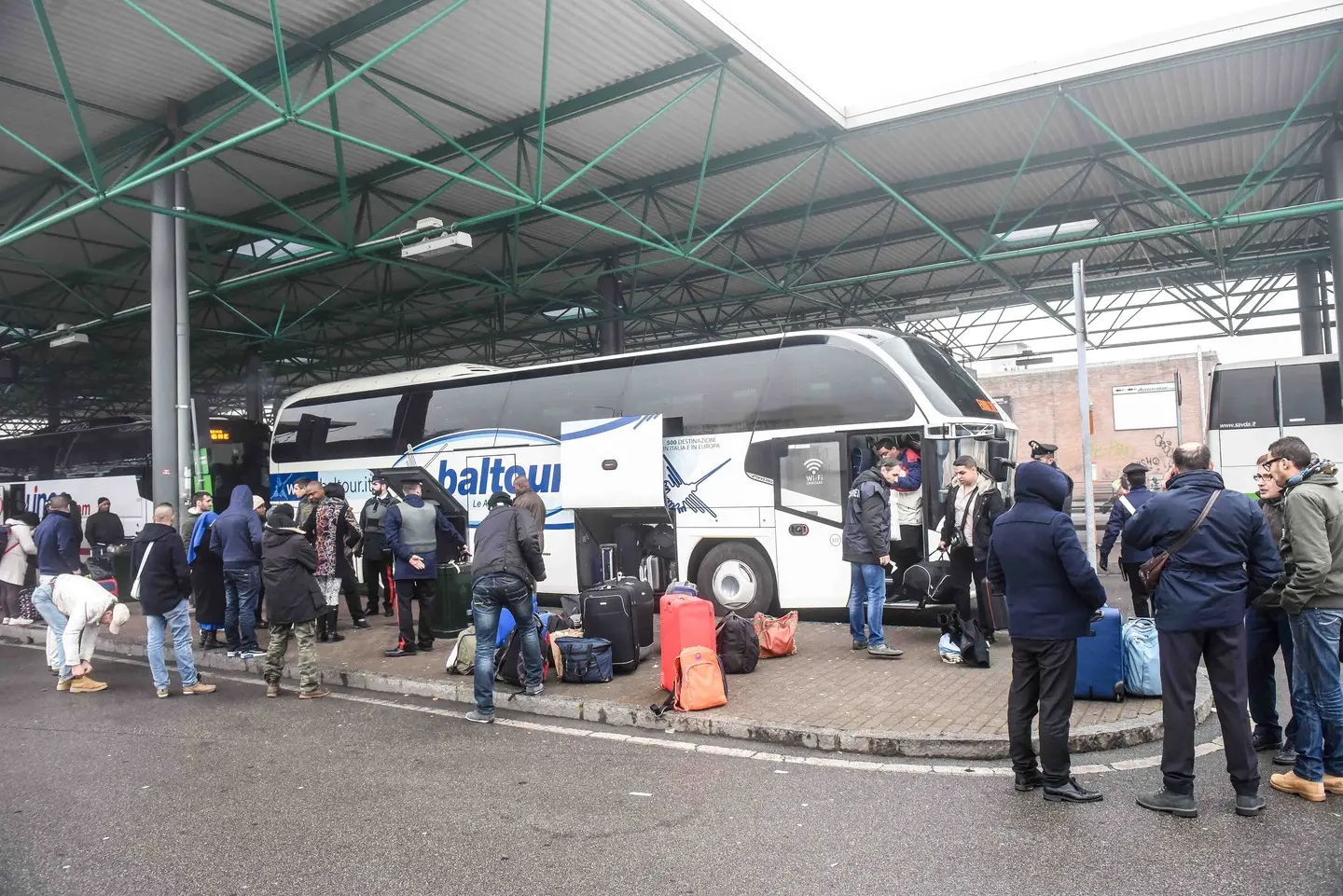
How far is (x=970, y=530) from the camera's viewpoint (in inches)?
319

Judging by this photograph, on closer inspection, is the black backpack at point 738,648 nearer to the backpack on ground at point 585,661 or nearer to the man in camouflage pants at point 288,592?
the backpack on ground at point 585,661

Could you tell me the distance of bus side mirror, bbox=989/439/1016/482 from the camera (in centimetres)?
982

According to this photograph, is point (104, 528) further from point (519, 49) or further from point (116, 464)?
point (519, 49)

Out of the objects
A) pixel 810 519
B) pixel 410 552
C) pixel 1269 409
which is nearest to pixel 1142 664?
pixel 810 519

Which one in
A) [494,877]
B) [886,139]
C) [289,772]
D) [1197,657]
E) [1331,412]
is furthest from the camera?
[1331,412]

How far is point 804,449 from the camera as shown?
10336 millimetres

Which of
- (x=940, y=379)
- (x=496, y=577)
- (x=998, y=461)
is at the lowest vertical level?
(x=496, y=577)

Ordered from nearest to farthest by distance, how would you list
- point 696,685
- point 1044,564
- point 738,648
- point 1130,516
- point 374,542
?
point 1044,564
point 696,685
point 738,648
point 1130,516
point 374,542

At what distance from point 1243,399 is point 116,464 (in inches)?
871

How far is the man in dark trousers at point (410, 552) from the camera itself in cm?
922

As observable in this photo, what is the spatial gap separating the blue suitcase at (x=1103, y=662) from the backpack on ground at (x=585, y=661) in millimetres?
3685

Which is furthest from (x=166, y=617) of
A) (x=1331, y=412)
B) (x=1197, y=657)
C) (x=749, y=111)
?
(x=1331, y=412)

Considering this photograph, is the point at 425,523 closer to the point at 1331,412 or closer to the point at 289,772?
the point at 289,772

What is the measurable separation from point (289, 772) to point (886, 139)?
1169 cm
